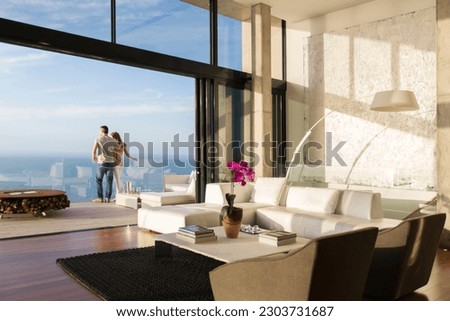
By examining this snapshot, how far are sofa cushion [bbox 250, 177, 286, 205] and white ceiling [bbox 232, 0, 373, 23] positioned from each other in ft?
10.7

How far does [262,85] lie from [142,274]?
4515 millimetres

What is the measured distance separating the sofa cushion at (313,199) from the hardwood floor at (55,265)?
3.82 ft

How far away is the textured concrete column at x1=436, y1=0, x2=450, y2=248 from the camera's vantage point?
4508mm

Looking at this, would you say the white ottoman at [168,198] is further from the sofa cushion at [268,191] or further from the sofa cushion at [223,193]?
the sofa cushion at [268,191]

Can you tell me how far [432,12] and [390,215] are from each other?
3093 millimetres

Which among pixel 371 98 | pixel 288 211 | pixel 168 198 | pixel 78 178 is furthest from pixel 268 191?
pixel 78 178

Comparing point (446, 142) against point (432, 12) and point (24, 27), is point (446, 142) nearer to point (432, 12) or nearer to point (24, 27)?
point (432, 12)

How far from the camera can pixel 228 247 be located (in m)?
3.20

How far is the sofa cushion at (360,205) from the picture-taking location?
4242 mm

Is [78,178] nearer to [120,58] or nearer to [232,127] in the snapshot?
[232,127]

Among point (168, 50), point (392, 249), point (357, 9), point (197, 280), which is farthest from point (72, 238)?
point (357, 9)

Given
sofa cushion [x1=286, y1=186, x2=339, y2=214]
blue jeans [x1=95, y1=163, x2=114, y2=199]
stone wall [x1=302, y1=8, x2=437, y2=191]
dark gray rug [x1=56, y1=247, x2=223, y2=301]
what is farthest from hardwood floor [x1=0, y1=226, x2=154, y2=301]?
stone wall [x1=302, y1=8, x2=437, y2=191]

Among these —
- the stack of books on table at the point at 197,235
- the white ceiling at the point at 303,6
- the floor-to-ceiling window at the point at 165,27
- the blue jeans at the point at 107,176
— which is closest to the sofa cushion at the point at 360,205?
the stack of books on table at the point at 197,235

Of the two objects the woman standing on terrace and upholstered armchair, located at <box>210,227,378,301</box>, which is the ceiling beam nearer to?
the woman standing on terrace
